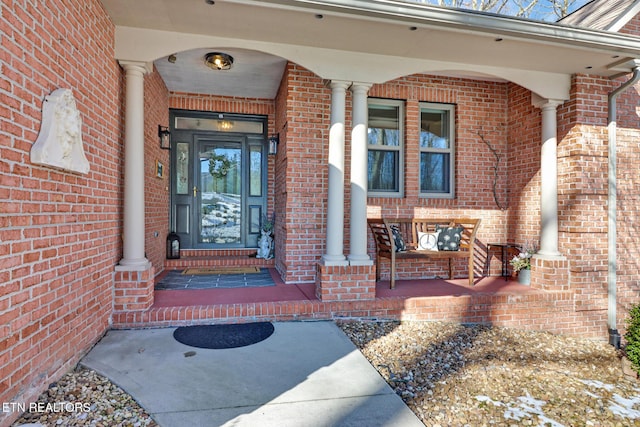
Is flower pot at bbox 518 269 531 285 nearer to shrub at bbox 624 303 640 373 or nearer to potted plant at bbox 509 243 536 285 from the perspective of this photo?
potted plant at bbox 509 243 536 285

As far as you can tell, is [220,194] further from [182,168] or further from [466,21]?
[466,21]

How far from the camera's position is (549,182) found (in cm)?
424

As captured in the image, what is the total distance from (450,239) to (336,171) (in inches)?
69.9

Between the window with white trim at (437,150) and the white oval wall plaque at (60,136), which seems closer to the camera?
the white oval wall plaque at (60,136)

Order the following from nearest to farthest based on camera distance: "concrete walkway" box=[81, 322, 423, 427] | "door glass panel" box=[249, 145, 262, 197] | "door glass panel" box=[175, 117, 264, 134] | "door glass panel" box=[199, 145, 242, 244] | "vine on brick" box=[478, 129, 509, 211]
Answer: "concrete walkway" box=[81, 322, 423, 427] → "vine on brick" box=[478, 129, 509, 211] → "door glass panel" box=[175, 117, 264, 134] → "door glass panel" box=[199, 145, 242, 244] → "door glass panel" box=[249, 145, 262, 197]

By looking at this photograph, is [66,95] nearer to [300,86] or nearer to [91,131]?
[91,131]

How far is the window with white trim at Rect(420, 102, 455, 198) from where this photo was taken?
5.03 metres

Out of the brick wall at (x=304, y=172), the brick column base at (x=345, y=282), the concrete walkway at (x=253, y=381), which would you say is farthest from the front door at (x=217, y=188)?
the concrete walkway at (x=253, y=381)

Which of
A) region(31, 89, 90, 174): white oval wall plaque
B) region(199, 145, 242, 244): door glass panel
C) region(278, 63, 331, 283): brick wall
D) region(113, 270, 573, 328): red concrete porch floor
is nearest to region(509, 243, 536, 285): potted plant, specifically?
region(113, 270, 573, 328): red concrete porch floor

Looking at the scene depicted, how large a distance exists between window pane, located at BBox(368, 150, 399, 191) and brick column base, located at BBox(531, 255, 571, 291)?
1958 millimetres

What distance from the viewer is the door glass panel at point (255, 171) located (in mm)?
5941

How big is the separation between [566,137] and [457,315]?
249 cm

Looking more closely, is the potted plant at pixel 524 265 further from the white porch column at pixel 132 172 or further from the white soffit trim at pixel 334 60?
the white porch column at pixel 132 172

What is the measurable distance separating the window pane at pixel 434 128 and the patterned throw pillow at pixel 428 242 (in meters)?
1.32
